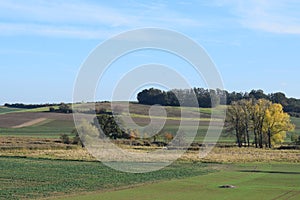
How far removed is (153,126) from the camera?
3031 inches

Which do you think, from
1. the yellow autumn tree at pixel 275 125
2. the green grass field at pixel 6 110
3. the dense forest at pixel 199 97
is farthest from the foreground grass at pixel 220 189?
the green grass field at pixel 6 110

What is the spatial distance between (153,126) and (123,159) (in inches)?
801

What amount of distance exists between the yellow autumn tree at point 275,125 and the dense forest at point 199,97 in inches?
320

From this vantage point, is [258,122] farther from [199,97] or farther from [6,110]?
[6,110]

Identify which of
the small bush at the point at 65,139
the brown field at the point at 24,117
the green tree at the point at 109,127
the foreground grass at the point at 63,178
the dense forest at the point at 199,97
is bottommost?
the foreground grass at the point at 63,178

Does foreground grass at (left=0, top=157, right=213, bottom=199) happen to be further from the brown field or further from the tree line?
the brown field

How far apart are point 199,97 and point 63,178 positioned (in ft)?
131

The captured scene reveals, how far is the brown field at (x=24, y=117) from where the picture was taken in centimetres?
10294

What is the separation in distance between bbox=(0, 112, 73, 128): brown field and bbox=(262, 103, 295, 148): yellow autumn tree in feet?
137

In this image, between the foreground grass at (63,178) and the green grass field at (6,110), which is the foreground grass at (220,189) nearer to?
the foreground grass at (63,178)

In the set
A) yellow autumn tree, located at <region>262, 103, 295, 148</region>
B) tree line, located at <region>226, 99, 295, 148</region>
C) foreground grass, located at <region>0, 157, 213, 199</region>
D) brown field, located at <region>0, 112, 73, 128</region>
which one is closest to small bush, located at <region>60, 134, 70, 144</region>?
brown field, located at <region>0, 112, 73, 128</region>

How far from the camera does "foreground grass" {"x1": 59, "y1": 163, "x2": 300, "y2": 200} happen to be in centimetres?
2759

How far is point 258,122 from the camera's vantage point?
8812cm

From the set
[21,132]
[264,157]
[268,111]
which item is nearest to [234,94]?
[268,111]
